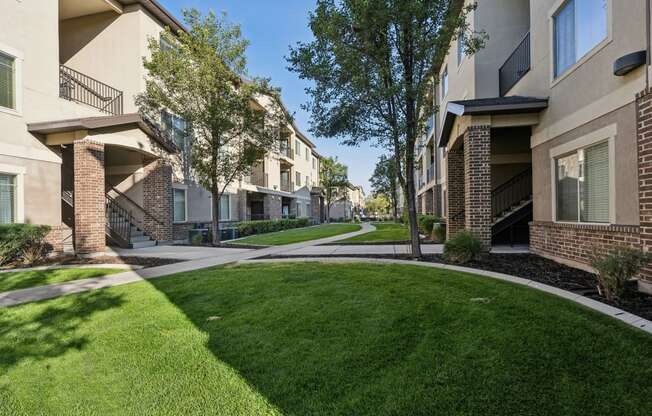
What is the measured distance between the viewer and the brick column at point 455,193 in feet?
39.5

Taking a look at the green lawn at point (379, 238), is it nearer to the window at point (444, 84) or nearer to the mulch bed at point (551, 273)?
the mulch bed at point (551, 273)

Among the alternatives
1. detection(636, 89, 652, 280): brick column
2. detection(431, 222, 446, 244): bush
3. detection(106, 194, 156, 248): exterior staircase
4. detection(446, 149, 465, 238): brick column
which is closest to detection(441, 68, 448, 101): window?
detection(446, 149, 465, 238): brick column

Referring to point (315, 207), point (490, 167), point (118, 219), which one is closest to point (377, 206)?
point (315, 207)

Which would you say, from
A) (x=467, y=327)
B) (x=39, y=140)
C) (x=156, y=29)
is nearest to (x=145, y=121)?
(x=39, y=140)

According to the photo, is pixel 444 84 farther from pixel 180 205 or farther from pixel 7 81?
pixel 7 81

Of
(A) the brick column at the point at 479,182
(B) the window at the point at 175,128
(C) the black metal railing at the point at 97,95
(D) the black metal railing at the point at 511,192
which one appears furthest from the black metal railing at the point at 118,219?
(D) the black metal railing at the point at 511,192

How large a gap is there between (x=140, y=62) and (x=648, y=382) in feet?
56.4

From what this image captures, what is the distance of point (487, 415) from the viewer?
2555 millimetres

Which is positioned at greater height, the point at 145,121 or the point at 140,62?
the point at 140,62

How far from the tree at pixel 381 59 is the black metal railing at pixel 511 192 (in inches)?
197

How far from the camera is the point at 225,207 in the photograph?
2100 cm

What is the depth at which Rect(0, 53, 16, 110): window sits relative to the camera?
9.80 m

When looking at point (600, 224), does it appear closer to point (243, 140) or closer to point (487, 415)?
point (487, 415)

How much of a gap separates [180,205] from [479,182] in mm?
13631
